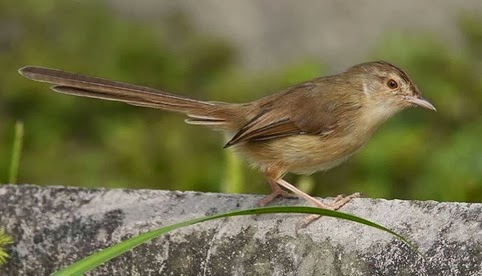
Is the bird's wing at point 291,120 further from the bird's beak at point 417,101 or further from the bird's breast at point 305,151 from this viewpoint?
the bird's beak at point 417,101

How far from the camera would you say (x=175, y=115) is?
6742 mm

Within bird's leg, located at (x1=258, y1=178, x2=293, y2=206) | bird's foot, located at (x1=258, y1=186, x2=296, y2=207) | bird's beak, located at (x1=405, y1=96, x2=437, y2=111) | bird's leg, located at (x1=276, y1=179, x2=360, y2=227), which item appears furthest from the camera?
bird's beak, located at (x1=405, y1=96, x2=437, y2=111)

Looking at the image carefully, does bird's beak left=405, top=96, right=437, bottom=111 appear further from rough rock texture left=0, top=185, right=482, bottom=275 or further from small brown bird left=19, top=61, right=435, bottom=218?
rough rock texture left=0, top=185, right=482, bottom=275

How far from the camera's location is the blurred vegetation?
19.0ft

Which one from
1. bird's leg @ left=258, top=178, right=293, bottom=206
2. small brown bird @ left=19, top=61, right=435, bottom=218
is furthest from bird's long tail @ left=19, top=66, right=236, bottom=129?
bird's leg @ left=258, top=178, right=293, bottom=206

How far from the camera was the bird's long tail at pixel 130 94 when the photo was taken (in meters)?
4.30

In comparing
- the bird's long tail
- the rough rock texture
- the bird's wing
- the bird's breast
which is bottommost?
the rough rock texture

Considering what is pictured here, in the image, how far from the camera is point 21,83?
691cm

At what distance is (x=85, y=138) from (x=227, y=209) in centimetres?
279

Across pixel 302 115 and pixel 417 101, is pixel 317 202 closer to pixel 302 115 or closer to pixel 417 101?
pixel 302 115

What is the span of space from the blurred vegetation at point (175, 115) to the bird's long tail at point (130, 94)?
0.22 metres

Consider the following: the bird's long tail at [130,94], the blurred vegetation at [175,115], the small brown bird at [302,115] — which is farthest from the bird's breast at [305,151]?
the blurred vegetation at [175,115]

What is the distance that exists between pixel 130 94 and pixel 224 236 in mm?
855

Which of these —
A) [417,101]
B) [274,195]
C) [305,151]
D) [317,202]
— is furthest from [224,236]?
[417,101]
